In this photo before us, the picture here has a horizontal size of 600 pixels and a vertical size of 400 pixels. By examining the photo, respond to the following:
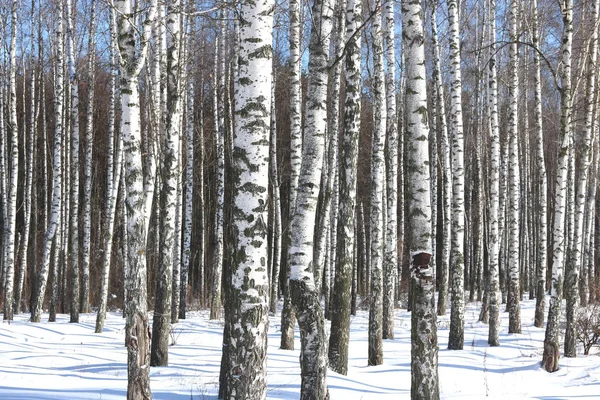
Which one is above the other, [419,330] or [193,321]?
[419,330]

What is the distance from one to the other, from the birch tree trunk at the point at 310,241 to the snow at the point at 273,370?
979 mm

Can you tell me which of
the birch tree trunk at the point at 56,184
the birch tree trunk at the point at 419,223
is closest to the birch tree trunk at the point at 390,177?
the birch tree trunk at the point at 419,223

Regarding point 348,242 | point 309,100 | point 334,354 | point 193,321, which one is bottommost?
point 193,321

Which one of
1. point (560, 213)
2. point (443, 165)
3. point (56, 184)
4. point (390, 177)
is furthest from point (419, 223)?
point (56, 184)

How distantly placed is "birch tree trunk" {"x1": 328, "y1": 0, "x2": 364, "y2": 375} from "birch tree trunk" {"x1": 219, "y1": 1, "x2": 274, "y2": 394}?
2.93 metres

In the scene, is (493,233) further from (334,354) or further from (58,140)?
(58,140)

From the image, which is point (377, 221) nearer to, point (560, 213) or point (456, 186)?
point (456, 186)

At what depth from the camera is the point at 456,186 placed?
1126 cm

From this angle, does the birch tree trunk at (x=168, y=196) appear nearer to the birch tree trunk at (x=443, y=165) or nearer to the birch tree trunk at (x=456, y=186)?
the birch tree trunk at (x=456, y=186)

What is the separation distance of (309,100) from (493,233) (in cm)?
713

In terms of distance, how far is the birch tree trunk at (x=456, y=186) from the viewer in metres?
10.9

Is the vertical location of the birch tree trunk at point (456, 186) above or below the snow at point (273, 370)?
above

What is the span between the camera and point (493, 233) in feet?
41.1

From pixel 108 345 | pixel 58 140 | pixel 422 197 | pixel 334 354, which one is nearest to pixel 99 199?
pixel 58 140
